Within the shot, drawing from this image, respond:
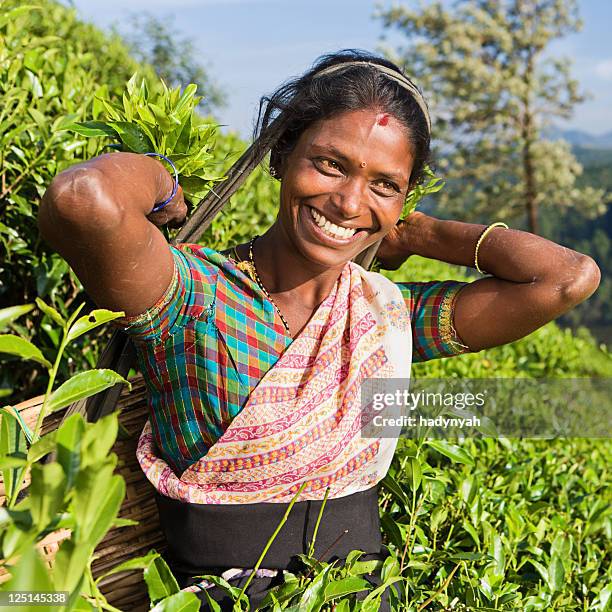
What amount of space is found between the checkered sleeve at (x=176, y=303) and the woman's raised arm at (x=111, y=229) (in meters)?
0.03

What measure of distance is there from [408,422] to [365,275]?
0.54 m

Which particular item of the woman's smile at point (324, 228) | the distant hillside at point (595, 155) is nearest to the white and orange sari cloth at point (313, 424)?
the woman's smile at point (324, 228)

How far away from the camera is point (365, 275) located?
1.86m

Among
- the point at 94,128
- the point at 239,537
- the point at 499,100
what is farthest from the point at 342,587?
the point at 499,100

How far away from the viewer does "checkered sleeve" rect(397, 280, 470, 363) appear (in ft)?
6.12

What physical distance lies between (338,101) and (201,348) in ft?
2.05

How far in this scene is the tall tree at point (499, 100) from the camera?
61.6ft

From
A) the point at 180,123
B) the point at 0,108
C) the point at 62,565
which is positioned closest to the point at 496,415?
the point at 180,123

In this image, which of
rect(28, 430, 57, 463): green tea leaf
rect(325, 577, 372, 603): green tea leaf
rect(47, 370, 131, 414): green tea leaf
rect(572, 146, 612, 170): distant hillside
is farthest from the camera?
rect(572, 146, 612, 170): distant hillside

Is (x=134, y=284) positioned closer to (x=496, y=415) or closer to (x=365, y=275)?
(x=365, y=275)

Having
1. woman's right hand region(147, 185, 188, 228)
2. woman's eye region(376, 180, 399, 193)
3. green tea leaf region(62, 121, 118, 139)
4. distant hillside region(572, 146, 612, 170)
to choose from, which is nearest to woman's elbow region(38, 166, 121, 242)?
woman's right hand region(147, 185, 188, 228)

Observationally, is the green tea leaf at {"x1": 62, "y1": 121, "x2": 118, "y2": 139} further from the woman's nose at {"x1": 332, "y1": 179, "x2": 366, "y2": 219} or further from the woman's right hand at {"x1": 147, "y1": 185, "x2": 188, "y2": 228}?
the woman's nose at {"x1": 332, "y1": 179, "x2": 366, "y2": 219}

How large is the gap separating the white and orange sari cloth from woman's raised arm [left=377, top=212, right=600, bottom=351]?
0.62ft

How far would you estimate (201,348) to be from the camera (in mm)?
1557
